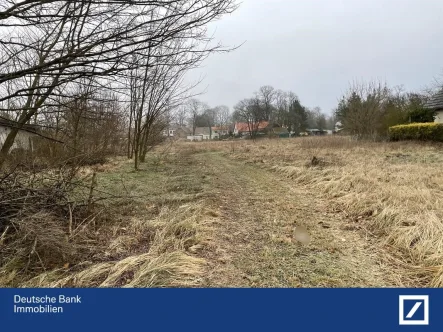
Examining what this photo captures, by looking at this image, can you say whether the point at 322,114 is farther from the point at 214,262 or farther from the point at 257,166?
the point at 214,262

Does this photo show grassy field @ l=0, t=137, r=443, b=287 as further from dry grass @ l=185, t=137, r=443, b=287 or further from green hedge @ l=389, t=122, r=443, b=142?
green hedge @ l=389, t=122, r=443, b=142

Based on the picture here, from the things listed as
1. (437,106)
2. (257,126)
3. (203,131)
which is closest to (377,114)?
(437,106)

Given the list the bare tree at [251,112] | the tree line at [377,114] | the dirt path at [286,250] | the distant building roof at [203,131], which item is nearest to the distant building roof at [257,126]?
the bare tree at [251,112]

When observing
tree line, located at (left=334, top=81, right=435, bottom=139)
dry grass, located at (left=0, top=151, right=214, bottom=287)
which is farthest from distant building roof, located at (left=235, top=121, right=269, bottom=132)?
dry grass, located at (left=0, top=151, right=214, bottom=287)

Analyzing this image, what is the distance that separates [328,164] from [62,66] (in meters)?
8.94

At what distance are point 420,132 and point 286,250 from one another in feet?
60.6

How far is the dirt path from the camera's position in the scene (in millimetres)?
2846

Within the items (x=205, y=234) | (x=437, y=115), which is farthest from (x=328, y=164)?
(x=437, y=115)

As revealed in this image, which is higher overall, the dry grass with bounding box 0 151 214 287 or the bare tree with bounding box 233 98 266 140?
the bare tree with bounding box 233 98 266 140

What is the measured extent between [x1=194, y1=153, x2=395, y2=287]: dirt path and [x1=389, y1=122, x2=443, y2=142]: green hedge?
15.6 meters

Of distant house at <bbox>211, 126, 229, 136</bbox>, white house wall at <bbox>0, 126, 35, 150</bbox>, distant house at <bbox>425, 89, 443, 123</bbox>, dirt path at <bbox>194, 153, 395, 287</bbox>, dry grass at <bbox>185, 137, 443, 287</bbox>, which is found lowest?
dirt path at <bbox>194, 153, 395, 287</bbox>

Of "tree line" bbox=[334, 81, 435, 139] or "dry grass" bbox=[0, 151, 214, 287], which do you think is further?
"tree line" bbox=[334, 81, 435, 139]

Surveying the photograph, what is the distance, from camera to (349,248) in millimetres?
3625

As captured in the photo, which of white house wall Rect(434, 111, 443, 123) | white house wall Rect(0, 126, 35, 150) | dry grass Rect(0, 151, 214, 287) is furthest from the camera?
white house wall Rect(434, 111, 443, 123)
